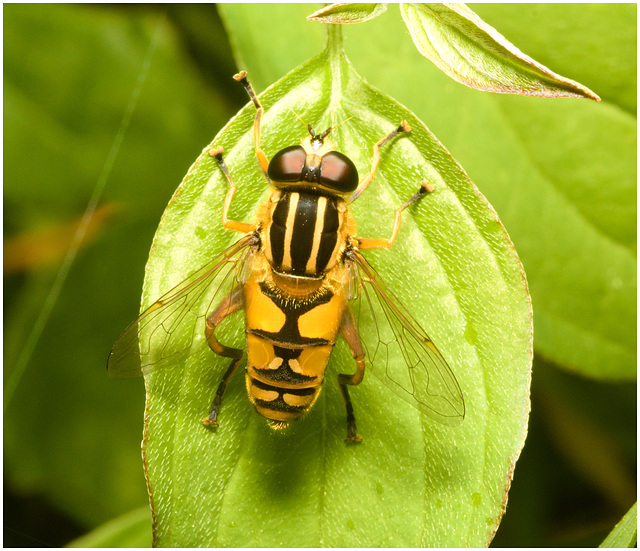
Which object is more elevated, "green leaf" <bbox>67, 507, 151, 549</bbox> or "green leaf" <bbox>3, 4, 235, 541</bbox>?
"green leaf" <bbox>3, 4, 235, 541</bbox>

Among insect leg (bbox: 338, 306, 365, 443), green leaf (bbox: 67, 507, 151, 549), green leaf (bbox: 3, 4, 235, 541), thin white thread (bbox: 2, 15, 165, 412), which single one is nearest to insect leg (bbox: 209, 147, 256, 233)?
insect leg (bbox: 338, 306, 365, 443)

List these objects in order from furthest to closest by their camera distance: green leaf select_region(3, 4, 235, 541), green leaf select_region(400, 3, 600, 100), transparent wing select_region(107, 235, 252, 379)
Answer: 1. green leaf select_region(3, 4, 235, 541)
2. transparent wing select_region(107, 235, 252, 379)
3. green leaf select_region(400, 3, 600, 100)

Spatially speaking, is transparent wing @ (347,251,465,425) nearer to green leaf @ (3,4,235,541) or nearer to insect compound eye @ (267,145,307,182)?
insect compound eye @ (267,145,307,182)

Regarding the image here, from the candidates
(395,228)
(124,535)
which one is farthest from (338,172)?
(124,535)

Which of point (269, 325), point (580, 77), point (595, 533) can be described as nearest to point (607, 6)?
point (580, 77)

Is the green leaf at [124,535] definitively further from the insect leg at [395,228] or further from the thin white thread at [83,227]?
the insect leg at [395,228]

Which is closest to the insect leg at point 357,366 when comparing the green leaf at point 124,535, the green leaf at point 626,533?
the green leaf at point 626,533
